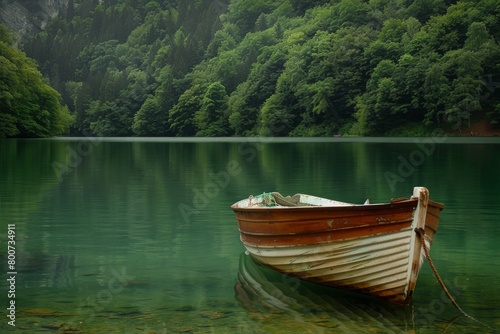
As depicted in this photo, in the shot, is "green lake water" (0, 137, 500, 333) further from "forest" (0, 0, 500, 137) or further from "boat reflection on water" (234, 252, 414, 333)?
"forest" (0, 0, 500, 137)

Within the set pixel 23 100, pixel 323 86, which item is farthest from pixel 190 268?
pixel 323 86

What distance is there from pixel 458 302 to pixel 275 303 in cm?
323

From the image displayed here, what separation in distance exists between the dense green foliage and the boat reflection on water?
90151 millimetres

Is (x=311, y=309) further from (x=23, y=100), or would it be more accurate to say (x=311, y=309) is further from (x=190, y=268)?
(x=23, y=100)

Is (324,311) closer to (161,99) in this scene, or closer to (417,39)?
(417,39)

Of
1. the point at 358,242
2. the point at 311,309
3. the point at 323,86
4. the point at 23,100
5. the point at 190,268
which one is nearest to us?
the point at 311,309

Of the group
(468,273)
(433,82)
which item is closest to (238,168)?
(468,273)

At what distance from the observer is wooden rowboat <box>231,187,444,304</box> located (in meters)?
12.6

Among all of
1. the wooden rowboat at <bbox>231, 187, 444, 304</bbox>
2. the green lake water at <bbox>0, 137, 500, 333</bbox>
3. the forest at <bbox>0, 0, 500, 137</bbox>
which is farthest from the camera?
the forest at <bbox>0, 0, 500, 137</bbox>

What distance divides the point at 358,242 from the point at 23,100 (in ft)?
334

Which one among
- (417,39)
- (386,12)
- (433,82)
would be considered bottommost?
(433,82)

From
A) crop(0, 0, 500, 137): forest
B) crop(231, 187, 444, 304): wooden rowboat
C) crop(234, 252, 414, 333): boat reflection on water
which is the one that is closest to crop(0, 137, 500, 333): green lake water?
crop(234, 252, 414, 333): boat reflection on water

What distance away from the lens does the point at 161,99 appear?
17962cm

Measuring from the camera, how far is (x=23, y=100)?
107812mm
